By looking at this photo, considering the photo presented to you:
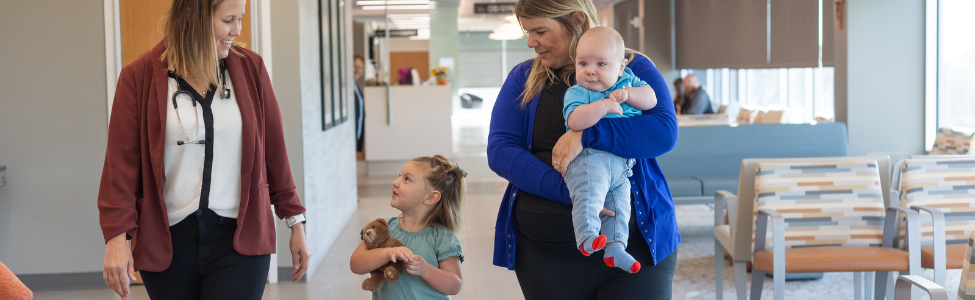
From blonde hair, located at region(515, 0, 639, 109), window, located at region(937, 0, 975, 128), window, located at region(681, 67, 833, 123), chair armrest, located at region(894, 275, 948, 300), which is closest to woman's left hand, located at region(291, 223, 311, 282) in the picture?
blonde hair, located at region(515, 0, 639, 109)

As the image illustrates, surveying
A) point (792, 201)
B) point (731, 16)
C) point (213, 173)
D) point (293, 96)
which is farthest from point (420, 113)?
point (213, 173)

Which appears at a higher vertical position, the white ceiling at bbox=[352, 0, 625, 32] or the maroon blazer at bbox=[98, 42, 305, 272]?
the white ceiling at bbox=[352, 0, 625, 32]

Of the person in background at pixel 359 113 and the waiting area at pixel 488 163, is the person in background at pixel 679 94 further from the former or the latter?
the person in background at pixel 359 113

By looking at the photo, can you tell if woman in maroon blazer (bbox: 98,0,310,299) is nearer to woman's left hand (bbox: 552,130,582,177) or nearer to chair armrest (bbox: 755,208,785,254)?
woman's left hand (bbox: 552,130,582,177)

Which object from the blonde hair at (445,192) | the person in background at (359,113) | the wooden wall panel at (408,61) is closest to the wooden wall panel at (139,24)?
the blonde hair at (445,192)

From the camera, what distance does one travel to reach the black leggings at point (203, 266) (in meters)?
1.59

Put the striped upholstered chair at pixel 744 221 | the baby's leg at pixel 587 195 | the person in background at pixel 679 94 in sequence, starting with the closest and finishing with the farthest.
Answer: the baby's leg at pixel 587 195 < the striped upholstered chair at pixel 744 221 < the person in background at pixel 679 94

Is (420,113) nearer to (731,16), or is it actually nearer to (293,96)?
(731,16)

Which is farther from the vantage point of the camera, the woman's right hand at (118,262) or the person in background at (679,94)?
the person in background at (679,94)

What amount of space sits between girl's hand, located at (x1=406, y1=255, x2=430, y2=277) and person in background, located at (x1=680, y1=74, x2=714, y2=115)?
8518mm

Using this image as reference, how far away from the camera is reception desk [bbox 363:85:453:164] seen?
9.73m

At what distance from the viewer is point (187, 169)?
5.18ft

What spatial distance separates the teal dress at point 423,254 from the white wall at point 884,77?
5.43 m

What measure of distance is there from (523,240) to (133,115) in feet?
2.83
